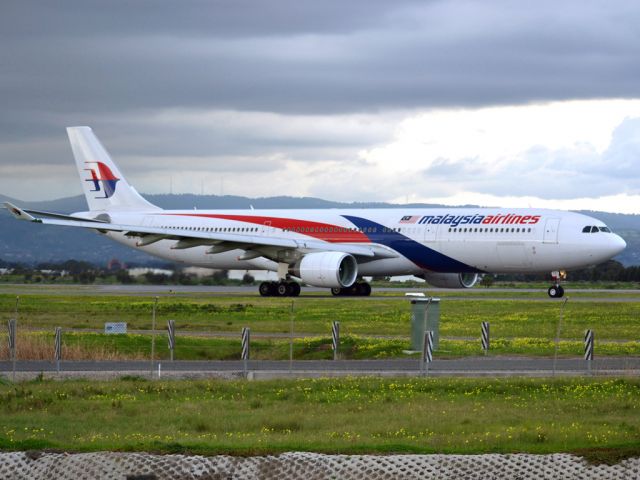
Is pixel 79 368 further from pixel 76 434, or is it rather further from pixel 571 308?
pixel 571 308

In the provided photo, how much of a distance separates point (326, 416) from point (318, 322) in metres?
24.2

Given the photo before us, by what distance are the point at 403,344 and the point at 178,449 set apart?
19.8 meters

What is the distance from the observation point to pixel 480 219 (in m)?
54.8

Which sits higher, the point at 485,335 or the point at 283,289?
the point at 283,289

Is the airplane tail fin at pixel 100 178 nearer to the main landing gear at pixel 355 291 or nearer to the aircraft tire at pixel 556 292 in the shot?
the main landing gear at pixel 355 291

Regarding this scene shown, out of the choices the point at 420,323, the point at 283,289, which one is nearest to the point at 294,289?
the point at 283,289

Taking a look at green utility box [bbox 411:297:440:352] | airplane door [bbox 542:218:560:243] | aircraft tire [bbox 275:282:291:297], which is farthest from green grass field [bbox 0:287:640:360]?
airplane door [bbox 542:218:560:243]

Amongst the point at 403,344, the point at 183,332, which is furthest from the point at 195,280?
the point at 403,344

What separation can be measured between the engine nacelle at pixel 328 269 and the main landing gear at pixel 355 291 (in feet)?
8.51

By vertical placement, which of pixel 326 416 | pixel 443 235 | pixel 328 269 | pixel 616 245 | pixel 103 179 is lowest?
pixel 326 416

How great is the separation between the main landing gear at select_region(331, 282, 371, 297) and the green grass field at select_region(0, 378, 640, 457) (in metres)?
35.3

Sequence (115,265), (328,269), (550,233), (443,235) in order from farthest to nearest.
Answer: (115,265)
(443,235)
(328,269)
(550,233)

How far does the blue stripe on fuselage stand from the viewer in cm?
5531

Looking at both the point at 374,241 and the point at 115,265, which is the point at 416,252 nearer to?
the point at 374,241
